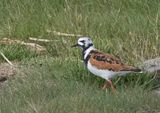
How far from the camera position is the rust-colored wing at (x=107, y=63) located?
748 cm

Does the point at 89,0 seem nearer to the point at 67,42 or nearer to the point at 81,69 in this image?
the point at 67,42

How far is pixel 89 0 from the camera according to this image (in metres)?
11.3

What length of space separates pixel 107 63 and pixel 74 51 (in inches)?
69.1

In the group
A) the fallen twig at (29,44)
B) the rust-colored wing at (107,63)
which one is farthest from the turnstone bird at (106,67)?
the fallen twig at (29,44)

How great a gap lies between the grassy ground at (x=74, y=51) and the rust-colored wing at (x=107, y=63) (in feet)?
0.80

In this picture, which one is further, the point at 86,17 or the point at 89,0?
the point at 89,0

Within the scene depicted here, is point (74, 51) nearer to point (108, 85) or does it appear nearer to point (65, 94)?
point (108, 85)

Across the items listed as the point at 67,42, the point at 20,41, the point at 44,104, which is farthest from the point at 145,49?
the point at 44,104

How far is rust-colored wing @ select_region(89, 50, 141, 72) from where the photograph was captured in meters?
7.48

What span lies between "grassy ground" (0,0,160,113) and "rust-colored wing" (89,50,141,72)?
0.24 m

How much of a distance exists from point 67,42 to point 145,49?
129cm

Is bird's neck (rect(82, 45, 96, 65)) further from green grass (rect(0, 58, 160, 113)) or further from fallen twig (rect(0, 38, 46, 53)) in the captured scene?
fallen twig (rect(0, 38, 46, 53))

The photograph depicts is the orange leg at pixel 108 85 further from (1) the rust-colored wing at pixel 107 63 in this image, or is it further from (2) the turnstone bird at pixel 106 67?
(1) the rust-colored wing at pixel 107 63

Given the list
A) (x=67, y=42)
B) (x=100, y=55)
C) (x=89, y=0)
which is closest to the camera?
(x=100, y=55)
